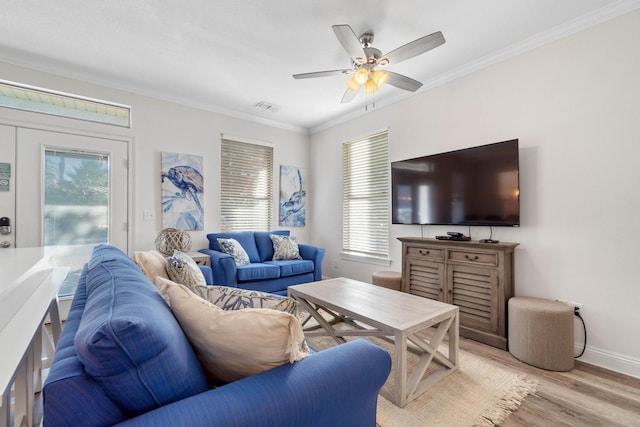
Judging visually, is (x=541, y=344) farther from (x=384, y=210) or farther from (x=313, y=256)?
(x=313, y=256)

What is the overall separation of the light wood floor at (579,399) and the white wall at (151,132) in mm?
3678

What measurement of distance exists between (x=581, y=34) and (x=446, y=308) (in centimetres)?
244

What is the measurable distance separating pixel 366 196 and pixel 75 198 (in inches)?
138

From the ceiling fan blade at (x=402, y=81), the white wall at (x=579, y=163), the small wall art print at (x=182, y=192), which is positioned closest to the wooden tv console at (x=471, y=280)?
the white wall at (x=579, y=163)

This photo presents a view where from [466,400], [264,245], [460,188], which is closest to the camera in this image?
[466,400]

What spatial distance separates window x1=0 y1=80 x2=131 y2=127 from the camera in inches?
110

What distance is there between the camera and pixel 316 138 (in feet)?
16.3

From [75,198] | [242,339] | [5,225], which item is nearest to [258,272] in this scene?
[75,198]

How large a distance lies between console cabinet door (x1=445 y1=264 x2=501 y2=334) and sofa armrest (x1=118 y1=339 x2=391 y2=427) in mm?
1878

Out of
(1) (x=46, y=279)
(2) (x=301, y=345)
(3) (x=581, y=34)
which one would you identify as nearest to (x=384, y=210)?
(3) (x=581, y=34)

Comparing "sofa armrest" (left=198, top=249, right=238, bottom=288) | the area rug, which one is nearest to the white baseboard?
the area rug

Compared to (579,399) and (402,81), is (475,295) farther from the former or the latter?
(402,81)

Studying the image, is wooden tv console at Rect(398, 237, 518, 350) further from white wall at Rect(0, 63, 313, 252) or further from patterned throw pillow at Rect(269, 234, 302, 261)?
white wall at Rect(0, 63, 313, 252)

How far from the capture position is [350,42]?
202cm
